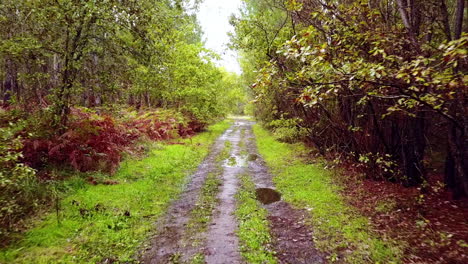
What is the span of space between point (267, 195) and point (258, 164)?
4142mm

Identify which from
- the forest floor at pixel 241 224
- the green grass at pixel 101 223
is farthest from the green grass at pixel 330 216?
the green grass at pixel 101 223

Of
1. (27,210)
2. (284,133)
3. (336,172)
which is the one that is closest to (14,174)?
(27,210)

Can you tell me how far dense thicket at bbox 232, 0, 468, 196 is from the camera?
14.9ft

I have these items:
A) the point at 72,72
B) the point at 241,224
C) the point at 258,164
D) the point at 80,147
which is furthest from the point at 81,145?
the point at 258,164

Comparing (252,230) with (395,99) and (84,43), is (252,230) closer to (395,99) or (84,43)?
(395,99)

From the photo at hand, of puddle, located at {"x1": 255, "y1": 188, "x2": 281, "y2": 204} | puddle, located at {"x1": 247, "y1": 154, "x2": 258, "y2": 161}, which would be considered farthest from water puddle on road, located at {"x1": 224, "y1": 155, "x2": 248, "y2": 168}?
puddle, located at {"x1": 255, "y1": 188, "x2": 281, "y2": 204}

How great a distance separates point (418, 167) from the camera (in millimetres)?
7473

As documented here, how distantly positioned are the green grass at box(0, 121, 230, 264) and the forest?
36 millimetres

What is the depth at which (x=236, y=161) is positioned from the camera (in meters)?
12.7

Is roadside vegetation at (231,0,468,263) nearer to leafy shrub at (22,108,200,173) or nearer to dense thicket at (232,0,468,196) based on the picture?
dense thicket at (232,0,468,196)

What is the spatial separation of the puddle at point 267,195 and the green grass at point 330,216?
0.28 metres

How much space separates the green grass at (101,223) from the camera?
4551mm

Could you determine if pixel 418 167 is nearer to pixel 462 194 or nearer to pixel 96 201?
pixel 462 194

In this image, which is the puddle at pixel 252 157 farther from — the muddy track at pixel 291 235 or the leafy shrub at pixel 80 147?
the leafy shrub at pixel 80 147
